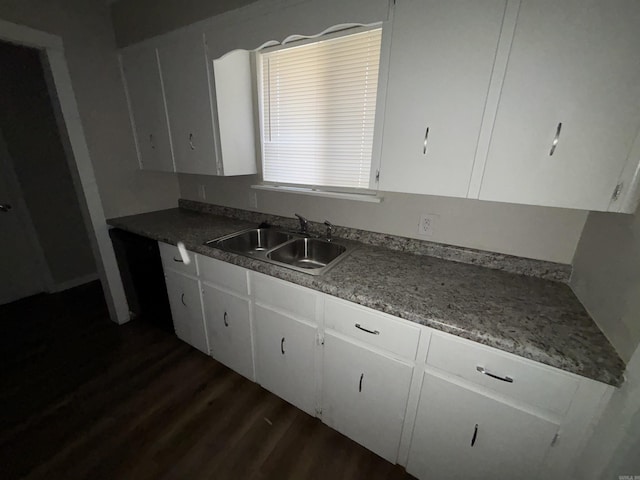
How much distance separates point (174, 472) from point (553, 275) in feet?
6.82

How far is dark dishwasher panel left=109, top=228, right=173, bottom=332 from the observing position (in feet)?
6.30

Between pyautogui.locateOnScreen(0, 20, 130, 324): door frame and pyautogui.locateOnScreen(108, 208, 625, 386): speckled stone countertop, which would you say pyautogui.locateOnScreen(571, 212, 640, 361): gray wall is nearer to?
pyautogui.locateOnScreen(108, 208, 625, 386): speckled stone countertop

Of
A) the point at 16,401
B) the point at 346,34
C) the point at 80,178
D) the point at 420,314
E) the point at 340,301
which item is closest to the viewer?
the point at 420,314

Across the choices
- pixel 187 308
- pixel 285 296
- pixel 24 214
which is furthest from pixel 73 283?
pixel 285 296

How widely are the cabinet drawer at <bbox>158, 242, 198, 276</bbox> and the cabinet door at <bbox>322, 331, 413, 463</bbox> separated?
1.01 metres

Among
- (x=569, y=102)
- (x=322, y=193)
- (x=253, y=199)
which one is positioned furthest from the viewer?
(x=253, y=199)

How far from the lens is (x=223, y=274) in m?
1.53

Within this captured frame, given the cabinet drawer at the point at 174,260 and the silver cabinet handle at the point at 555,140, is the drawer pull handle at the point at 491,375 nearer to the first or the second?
the silver cabinet handle at the point at 555,140

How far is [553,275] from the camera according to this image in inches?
48.8

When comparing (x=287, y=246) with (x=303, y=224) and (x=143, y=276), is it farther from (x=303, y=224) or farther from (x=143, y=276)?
(x=143, y=276)

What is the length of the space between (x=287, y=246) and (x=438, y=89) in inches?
47.1

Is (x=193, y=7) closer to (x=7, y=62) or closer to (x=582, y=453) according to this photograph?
(x=7, y=62)

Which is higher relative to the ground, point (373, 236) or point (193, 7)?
point (193, 7)

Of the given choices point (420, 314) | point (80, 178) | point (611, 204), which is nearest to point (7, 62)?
point (80, 178)
